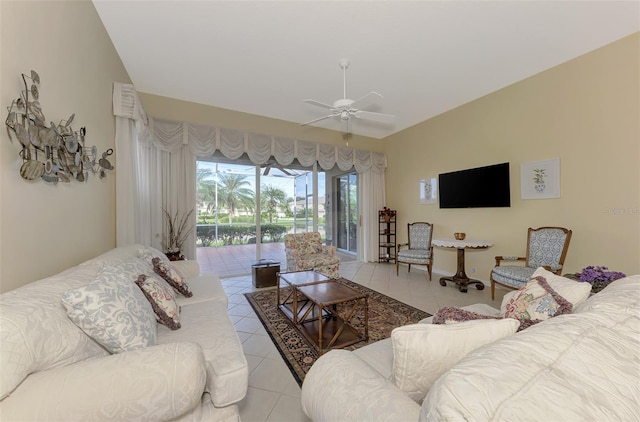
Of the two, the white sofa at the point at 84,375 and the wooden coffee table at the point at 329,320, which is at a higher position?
the white sofa at the point at 84,375

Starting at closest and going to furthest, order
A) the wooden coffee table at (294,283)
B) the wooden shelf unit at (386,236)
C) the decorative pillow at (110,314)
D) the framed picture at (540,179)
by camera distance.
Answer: the decorative pillow at (110,314), the wooden coffee table at (294,283), the framed picture at (540,179), the wooden shelf unit at (386,236)

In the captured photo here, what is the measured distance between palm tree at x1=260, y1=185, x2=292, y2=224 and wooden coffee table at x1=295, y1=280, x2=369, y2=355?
2.65m

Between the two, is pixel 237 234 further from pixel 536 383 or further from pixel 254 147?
pixel 536 383

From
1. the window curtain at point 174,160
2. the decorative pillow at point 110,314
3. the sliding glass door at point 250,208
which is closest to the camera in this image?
the decorative pillow at point 110,314

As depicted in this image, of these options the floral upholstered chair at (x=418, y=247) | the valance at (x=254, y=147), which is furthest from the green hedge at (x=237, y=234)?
the floral upholstered chair at (x=418, y=247)

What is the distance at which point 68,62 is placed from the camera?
177cm

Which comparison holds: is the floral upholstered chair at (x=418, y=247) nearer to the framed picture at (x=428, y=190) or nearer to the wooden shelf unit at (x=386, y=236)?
the framed picture at (x=428, y=190)

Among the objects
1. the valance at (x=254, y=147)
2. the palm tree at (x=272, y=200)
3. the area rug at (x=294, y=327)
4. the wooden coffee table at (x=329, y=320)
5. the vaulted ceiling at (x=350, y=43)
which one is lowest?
the area rug at (x=294, y=327)

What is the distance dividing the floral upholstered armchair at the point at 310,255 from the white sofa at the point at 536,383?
293 cm

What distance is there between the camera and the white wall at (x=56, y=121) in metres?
1.20

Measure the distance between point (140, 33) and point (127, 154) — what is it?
1253mm

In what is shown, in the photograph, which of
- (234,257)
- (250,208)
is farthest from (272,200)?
(234,257)

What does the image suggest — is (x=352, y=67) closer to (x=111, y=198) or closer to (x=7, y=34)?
(x=7, y=34)

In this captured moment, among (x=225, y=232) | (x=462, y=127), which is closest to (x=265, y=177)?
(x=225, y=232)
